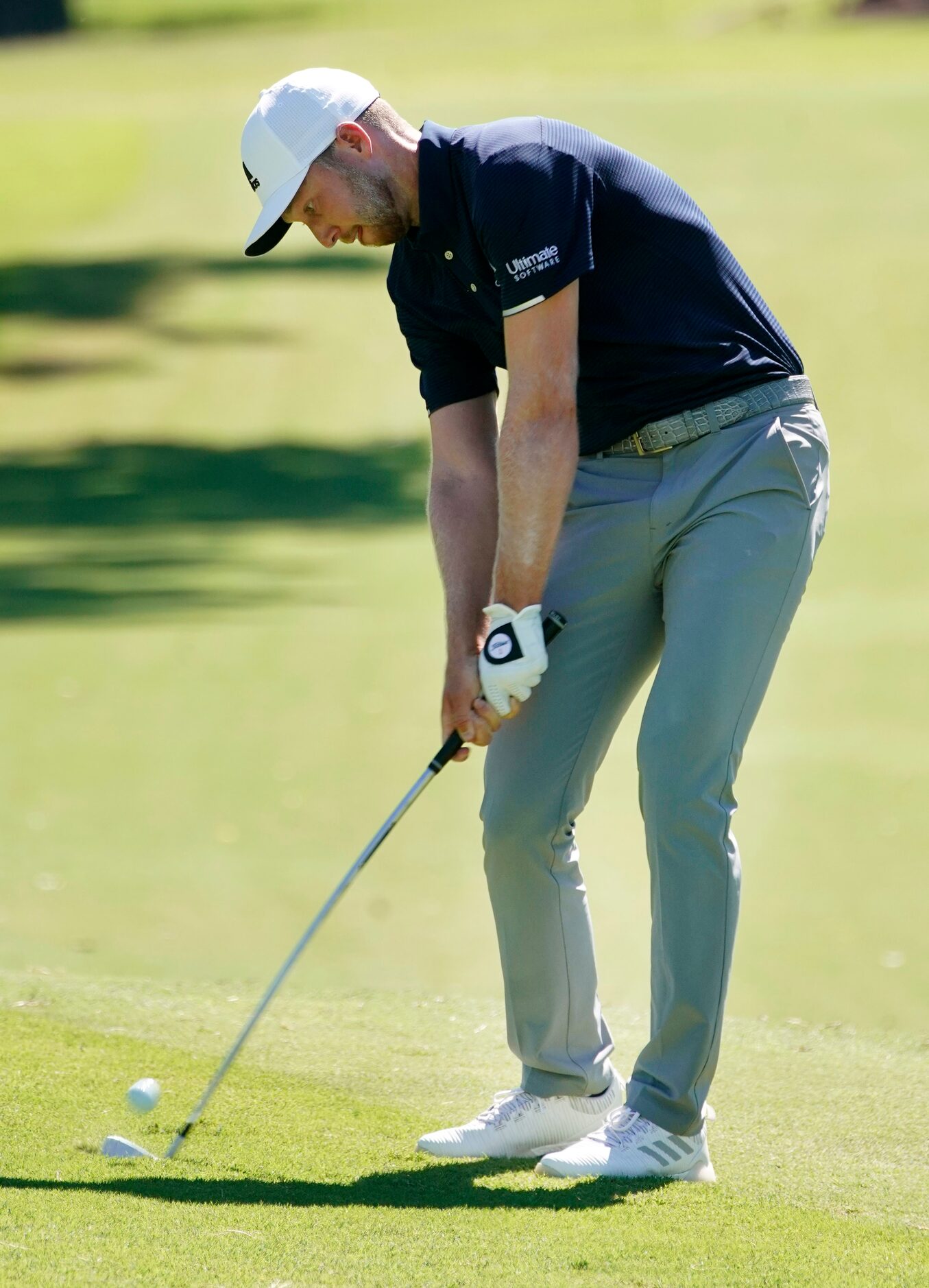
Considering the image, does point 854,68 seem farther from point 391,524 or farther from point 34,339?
point 391,524

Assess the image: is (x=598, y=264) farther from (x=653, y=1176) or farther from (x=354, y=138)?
(x=653, y=1176)

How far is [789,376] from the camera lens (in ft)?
11.6

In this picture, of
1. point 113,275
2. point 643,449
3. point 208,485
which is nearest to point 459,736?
point 643,449

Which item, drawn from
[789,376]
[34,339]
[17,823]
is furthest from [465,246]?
[34,339]

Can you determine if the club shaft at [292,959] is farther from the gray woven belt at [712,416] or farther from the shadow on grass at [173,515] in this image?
the shadow on grass at [173,515]

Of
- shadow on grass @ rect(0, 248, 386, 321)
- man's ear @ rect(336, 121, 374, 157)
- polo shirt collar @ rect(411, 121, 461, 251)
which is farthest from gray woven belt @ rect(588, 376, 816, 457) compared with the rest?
shadow on grass @ rect(0, 248, 386, 321)

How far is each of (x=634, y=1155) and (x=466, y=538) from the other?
1.20 metres

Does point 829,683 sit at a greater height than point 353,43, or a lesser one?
lesser

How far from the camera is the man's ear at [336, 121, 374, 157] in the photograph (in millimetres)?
3369

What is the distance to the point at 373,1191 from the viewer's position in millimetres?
3248

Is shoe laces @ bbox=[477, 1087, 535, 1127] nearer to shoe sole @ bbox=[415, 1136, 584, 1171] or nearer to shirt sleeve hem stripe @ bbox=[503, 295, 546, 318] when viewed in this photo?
shoe sole @ bbox=[415, 1136, 584, 1171]

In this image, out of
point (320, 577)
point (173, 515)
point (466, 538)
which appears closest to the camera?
point (466, 538)

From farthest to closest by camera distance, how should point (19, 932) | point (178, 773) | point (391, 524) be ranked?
1. point (391, 524)
2. point (178, 773)
3. point (19, 932)

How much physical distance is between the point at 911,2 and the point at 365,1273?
41810mm
